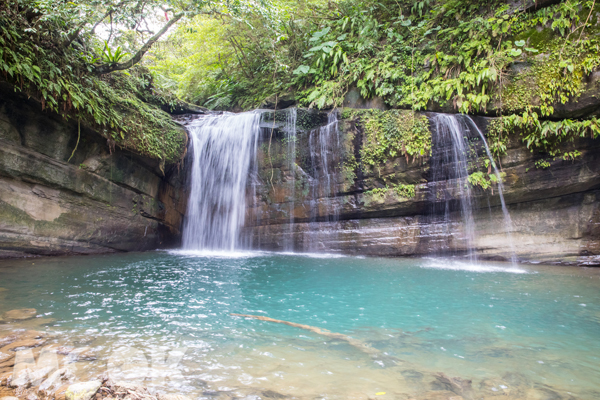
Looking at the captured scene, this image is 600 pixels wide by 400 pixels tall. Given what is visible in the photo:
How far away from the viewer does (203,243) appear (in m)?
11.6

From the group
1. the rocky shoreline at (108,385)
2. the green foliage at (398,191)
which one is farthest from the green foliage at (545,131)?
the rocky shoreline at (108,385)

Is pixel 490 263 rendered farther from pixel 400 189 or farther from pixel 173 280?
pixel 173 280

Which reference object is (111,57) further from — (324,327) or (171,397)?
(171,397)

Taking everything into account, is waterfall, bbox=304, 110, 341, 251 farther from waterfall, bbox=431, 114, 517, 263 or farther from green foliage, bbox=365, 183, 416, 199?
waterfall, bbox=431, 114, 517, 263

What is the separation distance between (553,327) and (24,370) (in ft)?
17.3

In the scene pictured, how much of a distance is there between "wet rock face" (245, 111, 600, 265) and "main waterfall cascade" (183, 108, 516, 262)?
0.04 metres

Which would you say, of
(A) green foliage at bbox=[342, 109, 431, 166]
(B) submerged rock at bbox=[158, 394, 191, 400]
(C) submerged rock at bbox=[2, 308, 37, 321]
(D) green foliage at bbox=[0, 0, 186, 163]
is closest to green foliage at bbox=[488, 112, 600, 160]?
(A) green foliage at bbox=[342, 109, 431, 166]

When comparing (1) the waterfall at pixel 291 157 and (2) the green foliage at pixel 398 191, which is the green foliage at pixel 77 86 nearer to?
(1) the waterfall at pixel 291 157

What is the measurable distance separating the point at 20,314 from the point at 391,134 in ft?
30.7

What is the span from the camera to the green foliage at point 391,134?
9.34 metres

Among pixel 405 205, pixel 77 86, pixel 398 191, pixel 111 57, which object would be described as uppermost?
pixel 111 57

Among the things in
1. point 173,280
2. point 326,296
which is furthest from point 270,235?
point 326,296

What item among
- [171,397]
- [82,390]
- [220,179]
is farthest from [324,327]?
[220,179]

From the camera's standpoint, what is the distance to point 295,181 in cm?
1092
